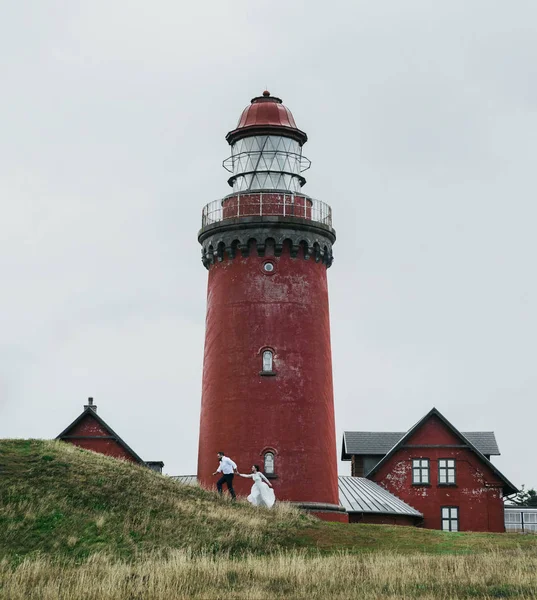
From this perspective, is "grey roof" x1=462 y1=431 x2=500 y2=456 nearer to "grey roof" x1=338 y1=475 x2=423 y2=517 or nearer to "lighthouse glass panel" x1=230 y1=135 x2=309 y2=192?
"grey roof" x1=338 y1=475 x2=423 y2=517

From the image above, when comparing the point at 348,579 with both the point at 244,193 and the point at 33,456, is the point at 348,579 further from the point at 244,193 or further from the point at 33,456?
the point at 244,193

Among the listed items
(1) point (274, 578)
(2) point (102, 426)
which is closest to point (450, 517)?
(2) point (102, 426)

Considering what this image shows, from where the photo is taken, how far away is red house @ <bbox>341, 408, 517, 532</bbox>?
51906 mm

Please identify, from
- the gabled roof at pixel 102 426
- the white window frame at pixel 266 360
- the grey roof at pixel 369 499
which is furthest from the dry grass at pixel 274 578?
the gabled roof at pixel 102 426

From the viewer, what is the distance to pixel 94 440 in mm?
51875

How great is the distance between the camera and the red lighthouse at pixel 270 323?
38531 millimetres

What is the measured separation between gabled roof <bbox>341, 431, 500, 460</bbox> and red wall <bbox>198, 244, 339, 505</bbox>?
17.4m

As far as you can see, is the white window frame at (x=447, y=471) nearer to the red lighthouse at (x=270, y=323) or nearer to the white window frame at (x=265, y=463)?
the red lighthouse at (x=270, y=323)

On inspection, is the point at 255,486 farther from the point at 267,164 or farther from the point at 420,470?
the point at 420,470

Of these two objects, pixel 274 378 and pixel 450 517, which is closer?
pixel 274 378

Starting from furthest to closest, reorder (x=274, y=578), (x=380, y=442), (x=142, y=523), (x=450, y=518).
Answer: (x=380, y=442), (x=450, y=518), (x=142, y=523), (x=274, y=578)

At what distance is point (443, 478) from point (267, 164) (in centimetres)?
1861

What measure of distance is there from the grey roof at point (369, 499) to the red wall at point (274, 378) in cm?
668

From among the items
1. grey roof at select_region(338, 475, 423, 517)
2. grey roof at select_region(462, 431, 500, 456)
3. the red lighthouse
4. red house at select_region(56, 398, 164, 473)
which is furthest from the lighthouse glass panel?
grey roof at select_region(462, 431, 500, 456)
